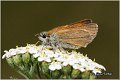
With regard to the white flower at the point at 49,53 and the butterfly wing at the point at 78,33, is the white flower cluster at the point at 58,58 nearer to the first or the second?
the white flower at the point at 49,53

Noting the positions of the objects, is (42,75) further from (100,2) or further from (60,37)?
(100,2)

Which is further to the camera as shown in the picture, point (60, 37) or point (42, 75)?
point (60, 37)

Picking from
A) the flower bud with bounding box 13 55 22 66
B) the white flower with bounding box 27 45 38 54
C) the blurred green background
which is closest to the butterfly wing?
the white flower with bounding box 27 45 38 54

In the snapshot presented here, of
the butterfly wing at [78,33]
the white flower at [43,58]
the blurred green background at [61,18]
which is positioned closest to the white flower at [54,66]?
the white flower at [43,58]

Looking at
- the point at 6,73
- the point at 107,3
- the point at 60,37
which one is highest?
the point at 107,3

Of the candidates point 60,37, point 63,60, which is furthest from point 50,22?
point 63,60

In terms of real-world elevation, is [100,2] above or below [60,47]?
above
